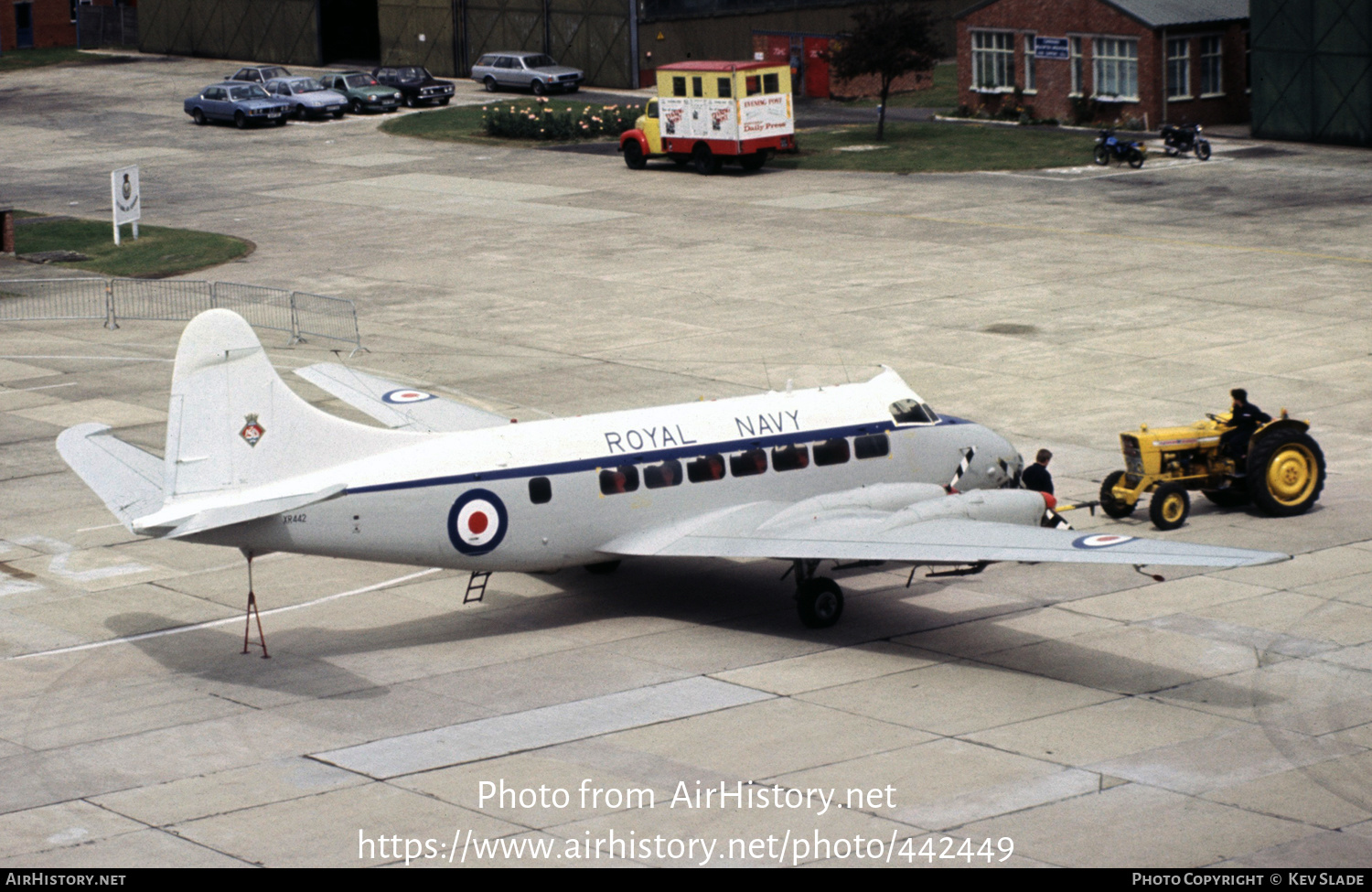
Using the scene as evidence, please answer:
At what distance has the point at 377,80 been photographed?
9481 cm

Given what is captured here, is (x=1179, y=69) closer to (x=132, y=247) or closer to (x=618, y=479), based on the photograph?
(x=132, y=247)

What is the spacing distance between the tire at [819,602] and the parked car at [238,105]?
7042cm

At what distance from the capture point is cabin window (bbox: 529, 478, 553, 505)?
80.5 feet

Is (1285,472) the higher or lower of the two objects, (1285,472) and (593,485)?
the lower

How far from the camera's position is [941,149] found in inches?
2921

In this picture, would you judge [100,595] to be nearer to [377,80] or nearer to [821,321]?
[821,321]

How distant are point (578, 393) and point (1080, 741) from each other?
66.5 ft

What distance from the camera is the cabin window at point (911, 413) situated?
27.0 meters

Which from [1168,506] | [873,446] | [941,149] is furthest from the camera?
[941,149]

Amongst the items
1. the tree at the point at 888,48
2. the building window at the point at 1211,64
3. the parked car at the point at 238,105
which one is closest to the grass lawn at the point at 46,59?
the parked car at the point at 238,105

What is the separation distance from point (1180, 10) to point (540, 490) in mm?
59746

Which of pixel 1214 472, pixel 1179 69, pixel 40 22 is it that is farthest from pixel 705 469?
pixel 40 22

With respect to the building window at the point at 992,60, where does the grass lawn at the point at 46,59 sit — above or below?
above

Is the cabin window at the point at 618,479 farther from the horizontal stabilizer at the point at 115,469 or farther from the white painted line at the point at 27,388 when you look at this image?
the white painted line at the point at 27,388
